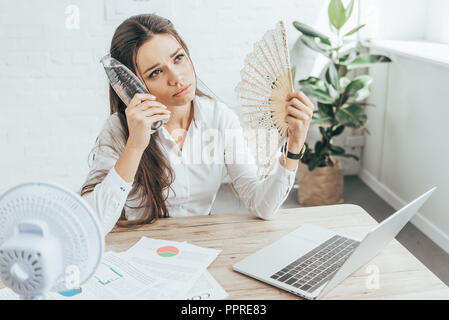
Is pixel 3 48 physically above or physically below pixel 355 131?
above

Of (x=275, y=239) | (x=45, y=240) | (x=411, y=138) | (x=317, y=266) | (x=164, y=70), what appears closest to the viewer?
(x=45, y=240)

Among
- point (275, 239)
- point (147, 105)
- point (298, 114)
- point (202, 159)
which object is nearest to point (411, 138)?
point (202, 159)

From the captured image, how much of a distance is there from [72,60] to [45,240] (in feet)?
8.33

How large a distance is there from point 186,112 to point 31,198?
899 mm

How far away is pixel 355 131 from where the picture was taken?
11.8 ft

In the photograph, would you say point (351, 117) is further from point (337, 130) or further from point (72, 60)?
point (72, 60)

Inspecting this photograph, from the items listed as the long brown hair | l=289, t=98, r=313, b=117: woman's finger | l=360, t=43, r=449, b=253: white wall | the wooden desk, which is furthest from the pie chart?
l=360, t=43, r=449, b=253: white wall

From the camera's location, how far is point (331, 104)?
3.10 meters

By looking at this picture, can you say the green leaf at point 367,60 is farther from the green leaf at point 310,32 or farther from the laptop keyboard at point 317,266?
the laptop keyboard at point 317,266

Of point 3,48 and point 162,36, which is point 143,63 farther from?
point 3,48

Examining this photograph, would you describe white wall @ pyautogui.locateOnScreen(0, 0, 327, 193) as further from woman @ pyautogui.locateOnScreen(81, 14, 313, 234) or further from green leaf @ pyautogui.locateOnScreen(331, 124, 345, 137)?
woman @ pyautogui.locateOnScreen(81, 14, 313, 234)

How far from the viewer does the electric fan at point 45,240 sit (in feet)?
2.52

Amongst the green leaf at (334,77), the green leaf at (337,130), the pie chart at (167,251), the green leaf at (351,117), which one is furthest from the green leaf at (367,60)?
the pie chart at (167,251)

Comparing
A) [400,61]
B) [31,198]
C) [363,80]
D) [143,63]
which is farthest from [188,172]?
[400,61]
